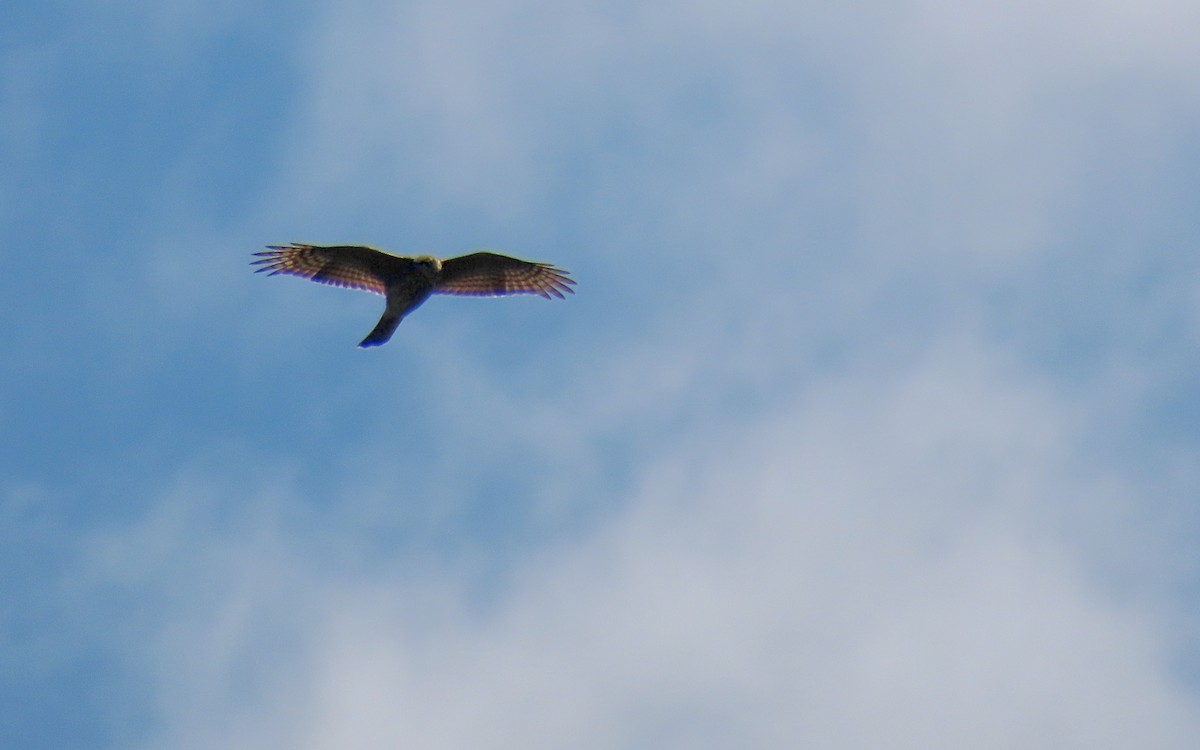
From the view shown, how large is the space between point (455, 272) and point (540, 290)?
182 centimetres

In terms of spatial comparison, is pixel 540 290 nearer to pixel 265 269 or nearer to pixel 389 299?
pixel 389 299

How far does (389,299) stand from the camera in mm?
21688

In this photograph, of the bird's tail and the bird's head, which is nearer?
the bird's head

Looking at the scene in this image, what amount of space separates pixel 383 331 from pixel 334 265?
1.86m

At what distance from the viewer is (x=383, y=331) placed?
21.4 meters

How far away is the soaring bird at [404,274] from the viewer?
2139 cm

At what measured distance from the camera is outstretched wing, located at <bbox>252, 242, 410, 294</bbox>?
21625mm

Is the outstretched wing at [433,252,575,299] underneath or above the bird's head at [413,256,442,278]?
above

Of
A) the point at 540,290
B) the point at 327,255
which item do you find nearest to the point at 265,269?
the point at 327,255

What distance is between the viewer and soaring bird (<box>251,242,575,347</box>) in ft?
70.2

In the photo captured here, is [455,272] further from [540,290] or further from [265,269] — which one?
[265,269]

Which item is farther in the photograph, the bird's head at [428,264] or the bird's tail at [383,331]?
the bird's tail at [383,331]

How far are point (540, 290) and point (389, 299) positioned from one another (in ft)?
10.1

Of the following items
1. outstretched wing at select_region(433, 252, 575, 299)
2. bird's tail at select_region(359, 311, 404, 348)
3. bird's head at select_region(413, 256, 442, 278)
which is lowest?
bird's tail at select_region(359, 311, 404, 348)
